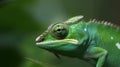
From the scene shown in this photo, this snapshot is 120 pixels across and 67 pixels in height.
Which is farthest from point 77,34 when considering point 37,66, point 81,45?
point 37,66

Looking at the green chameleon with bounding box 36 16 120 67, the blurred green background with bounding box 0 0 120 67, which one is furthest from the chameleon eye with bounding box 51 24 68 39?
the blurred green background with bounding box 0 0 120 67

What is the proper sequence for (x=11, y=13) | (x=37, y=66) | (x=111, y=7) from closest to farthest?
1. (x=37, y=66)
2. (x=11, y=13)
3. (x=111, y=7)

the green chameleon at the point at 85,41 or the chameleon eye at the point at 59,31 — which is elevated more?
the chameleon eye at the point at 59,31

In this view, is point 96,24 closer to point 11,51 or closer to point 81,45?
point 81,45

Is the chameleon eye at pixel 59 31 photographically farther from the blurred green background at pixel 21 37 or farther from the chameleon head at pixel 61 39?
the blurred green background at pixel 21 37

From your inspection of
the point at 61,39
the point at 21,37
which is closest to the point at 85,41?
the point at 61,39

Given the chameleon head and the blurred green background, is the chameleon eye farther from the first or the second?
the blurred green background

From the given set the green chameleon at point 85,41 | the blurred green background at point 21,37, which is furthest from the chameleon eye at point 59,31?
the blurred green background at point 21,37
